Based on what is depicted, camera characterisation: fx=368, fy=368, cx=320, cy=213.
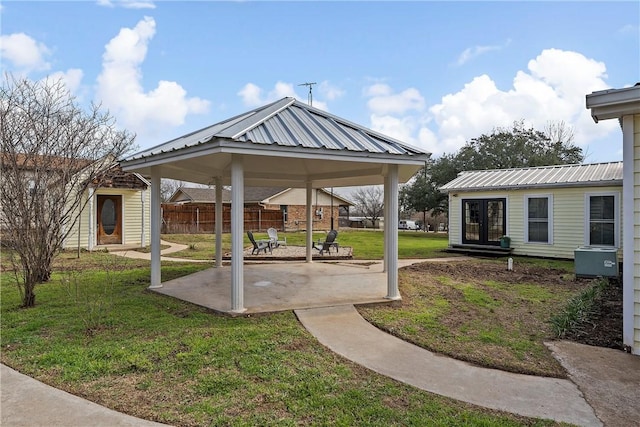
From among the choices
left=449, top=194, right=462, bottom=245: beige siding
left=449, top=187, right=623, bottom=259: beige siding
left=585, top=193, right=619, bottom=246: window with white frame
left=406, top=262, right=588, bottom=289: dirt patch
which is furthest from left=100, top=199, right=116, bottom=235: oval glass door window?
left=585, top=193, right=619, bottom=246: window with white frame

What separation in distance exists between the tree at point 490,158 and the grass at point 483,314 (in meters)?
18.5

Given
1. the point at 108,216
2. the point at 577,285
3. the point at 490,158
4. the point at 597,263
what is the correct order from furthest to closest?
1. the point at 490,158
2. the point at 108,216
3. the point at 597,263
4. the point at 577,285

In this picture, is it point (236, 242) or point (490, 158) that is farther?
point (490, 158)

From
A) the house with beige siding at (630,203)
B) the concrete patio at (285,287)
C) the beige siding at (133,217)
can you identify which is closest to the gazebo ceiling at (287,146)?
the concrete patio at (285,287)

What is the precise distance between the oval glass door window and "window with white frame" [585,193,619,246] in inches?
754

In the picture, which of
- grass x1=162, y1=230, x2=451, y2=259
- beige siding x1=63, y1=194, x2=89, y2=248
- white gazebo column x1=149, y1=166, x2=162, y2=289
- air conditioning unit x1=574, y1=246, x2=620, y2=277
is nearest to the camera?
white gazebo column x1=149, y1=166, x2=162, y2=289

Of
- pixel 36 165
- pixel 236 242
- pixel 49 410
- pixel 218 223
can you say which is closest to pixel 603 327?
pixel 236 242

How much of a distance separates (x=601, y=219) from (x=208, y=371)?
13692 millimetres

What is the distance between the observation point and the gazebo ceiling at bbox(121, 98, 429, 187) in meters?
5.43

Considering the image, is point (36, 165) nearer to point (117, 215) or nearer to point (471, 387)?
point (471, 387)

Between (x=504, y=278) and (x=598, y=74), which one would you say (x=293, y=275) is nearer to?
(x=504, y=278)

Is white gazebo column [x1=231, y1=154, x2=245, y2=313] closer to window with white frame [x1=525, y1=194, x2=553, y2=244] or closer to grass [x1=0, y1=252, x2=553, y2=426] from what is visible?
grass [x1=0, y1=252, x2=553, y2=426]

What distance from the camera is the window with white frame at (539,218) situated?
13.5 meters

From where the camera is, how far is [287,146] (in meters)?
5.52
